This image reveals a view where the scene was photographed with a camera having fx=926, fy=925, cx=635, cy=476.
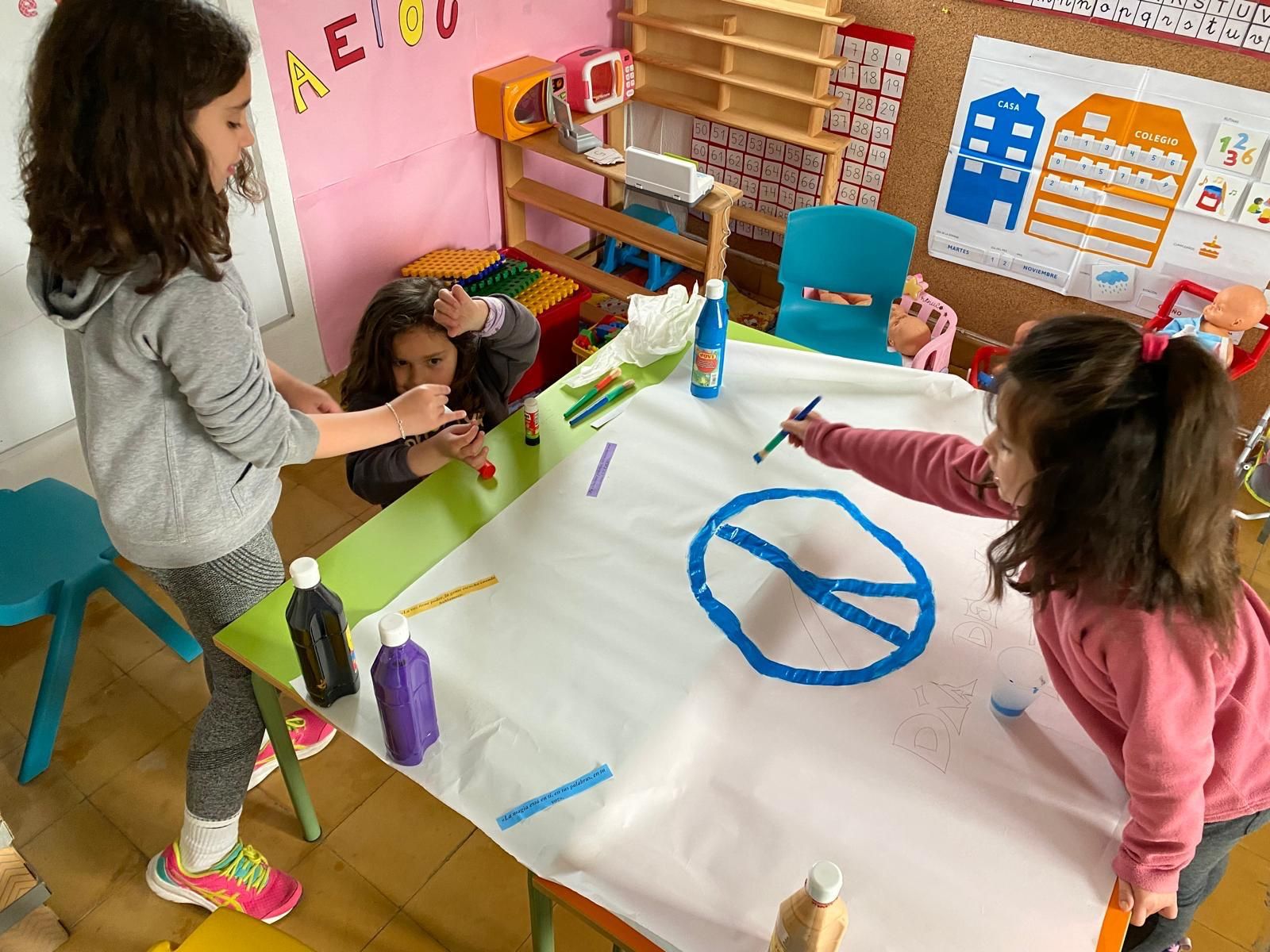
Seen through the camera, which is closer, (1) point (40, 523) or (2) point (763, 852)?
(2) point (763, 852)

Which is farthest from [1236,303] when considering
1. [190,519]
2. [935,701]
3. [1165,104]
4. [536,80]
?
[190,519]

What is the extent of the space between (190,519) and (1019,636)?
116 centimetres

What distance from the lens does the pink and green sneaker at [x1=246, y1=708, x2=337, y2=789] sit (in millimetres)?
1855

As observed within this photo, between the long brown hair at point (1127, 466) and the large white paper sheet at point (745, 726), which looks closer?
the long brown hair at point (1127, 466)

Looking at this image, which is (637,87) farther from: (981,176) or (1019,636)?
(1019,636)

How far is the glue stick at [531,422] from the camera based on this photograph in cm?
159

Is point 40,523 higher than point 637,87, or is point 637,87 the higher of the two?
point 637,87

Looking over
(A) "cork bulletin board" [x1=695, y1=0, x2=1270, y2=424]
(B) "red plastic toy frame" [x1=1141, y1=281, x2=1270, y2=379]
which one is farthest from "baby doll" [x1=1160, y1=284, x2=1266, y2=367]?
(A) "cork bulletin board" [x1=695, y1=0, x2=1270, y2=424]

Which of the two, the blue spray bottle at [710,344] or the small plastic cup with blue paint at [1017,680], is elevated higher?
the blue spray bottle at [710,344]

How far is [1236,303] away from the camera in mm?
2424

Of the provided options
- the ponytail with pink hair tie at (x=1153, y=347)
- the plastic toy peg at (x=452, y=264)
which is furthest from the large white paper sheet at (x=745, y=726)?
the plastic toy peg at (x=452, y=264)

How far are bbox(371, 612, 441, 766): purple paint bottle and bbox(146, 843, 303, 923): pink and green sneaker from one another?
2.30ft

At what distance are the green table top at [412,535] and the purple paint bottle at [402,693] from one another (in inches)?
8.4

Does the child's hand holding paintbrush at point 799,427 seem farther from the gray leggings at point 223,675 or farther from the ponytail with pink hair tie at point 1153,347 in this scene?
the gray leggings at point 223,675
